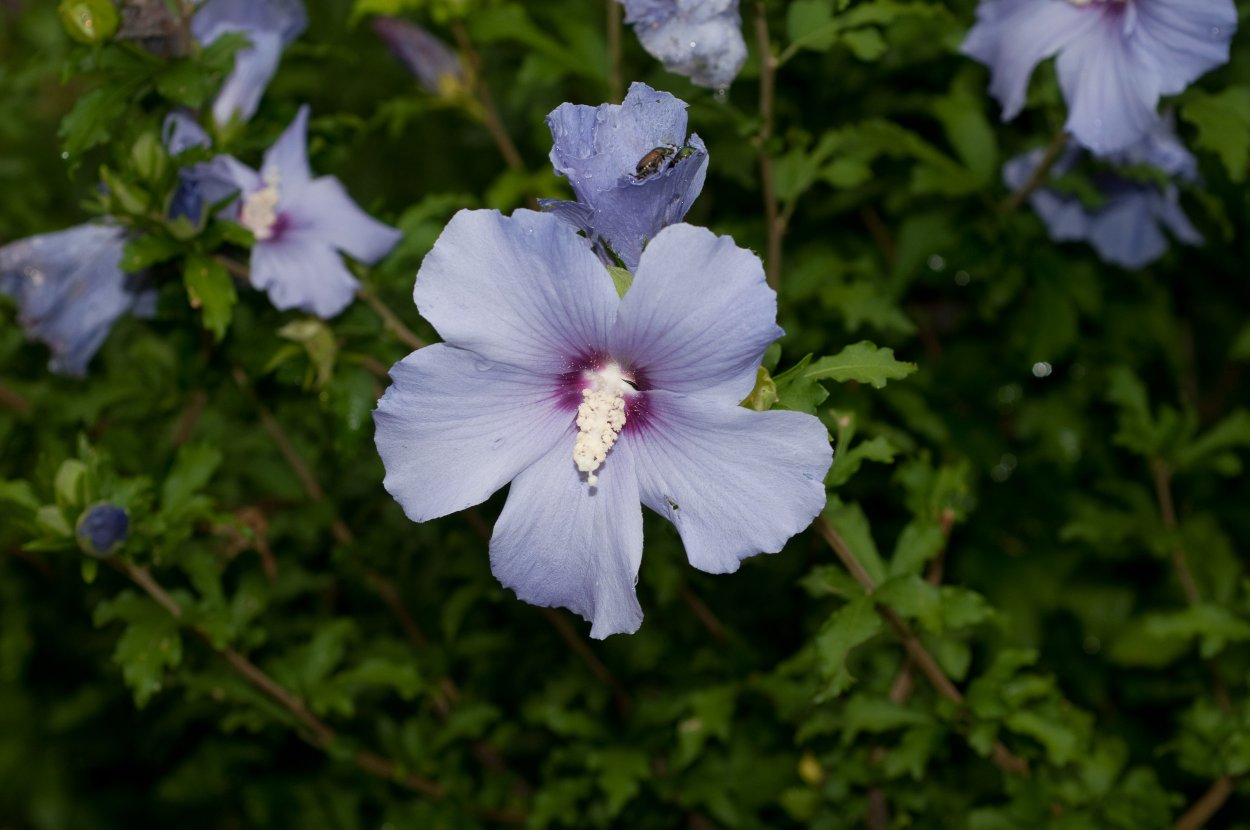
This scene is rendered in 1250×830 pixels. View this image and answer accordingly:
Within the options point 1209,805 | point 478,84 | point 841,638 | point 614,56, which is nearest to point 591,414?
point 841,638

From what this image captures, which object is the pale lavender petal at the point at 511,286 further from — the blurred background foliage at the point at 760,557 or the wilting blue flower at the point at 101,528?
the wilting blue flower at the point at 101,528

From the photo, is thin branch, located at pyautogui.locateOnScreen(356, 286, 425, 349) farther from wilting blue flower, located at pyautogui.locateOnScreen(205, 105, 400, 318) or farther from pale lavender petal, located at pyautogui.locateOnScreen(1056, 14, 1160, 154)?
pale lavender petal, located at pyautogui.locateOnScreen(1056, 14, 1160, 154)

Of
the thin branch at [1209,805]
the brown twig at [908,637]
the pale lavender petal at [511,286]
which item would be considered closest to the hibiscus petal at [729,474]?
the pale lavender petal at [511,286]

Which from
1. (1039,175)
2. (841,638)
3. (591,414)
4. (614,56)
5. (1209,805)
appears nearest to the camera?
(591,414)

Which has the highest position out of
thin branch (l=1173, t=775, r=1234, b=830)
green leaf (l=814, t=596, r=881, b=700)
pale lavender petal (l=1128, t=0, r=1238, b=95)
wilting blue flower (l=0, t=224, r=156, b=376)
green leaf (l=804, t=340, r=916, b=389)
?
pale lavender petal (l=1128, t=0, r=1238, b=95)

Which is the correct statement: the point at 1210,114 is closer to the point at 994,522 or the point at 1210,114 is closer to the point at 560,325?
A: the point at 994,522

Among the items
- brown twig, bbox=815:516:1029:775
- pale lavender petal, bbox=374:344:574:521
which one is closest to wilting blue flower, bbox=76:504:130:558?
pale lavender petal, bbox=374:344:574:521

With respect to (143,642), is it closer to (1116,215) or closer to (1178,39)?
(1178,39)
